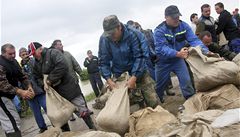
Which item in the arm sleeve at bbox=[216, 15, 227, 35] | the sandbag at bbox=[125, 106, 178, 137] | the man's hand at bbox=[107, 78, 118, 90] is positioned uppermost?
the arm sleeve at bbox=[216, 15, 227, 35]

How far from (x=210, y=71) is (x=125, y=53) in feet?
3.94

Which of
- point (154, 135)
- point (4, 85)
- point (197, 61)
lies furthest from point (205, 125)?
point (4, 85)

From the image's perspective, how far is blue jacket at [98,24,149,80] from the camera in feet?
18.5

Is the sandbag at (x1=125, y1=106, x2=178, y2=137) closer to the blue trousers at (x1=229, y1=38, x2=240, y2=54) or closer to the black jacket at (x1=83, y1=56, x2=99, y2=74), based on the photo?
the blue trousers at (x1=229, y1=38, x2=240, y2=54)

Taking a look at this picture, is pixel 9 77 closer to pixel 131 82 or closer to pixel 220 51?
pixel 131 82

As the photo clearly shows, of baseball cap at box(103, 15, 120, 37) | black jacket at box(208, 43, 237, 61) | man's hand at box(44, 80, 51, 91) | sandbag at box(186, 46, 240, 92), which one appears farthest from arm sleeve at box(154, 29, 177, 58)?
man's hand at box(44, 80, 51, 91)

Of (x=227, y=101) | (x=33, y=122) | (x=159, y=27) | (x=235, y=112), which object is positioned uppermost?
(x=159, y=27)

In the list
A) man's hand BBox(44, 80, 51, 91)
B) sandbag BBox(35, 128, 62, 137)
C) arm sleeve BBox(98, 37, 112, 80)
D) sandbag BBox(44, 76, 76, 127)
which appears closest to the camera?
sandbag BBox(35, 128, 62, 137)

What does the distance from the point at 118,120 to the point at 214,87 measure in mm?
1330

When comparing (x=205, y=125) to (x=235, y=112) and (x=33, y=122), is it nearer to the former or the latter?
(x=235, y=112)

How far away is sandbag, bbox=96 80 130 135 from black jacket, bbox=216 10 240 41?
404 centimetres

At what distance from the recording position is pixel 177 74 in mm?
6230

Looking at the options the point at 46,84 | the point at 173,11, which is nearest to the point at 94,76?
the point at 46,84

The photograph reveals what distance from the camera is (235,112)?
3527 millimetres
